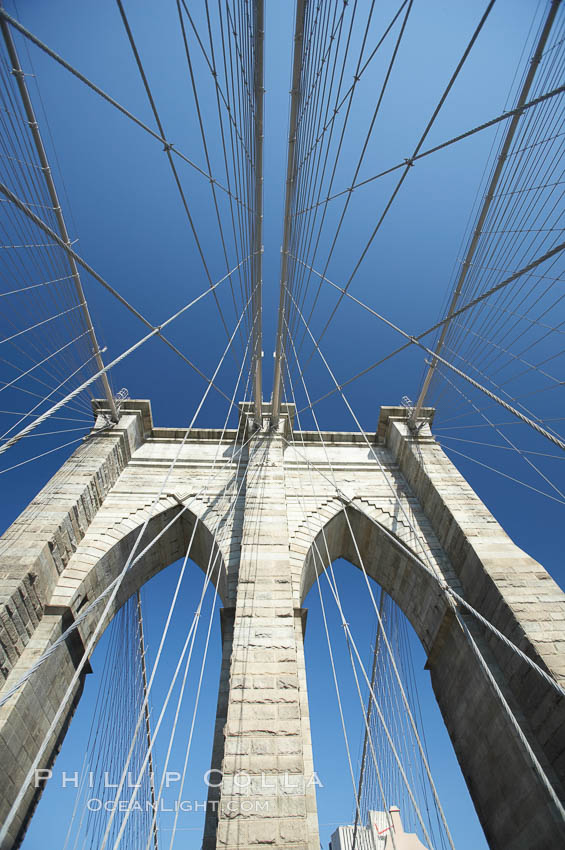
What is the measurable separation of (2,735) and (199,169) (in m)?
6.89

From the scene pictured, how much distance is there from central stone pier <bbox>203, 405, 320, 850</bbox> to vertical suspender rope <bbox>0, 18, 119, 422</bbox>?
165 inches

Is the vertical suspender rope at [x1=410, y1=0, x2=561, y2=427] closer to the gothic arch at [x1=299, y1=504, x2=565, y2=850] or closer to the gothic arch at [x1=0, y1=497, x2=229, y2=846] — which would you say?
the gothic arch at [x1=299, y1=504, x2=565, y2=850]

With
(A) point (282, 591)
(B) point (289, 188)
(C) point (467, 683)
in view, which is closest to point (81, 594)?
(A) point (282, 591)

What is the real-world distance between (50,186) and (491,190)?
6487 millimetres

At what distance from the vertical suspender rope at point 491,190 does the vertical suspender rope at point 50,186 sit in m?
4.69

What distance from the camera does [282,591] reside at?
558 cm

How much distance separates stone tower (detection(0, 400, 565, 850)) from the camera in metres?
4.18

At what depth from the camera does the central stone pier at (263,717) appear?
3.62m

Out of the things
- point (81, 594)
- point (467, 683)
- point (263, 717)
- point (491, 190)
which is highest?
point (491, 190)

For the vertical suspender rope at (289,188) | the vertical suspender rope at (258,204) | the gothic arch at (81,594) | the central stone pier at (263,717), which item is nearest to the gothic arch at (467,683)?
the central stone pier at (263,717)

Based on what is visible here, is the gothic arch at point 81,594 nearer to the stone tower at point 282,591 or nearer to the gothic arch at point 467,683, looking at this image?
the stone tower at point 282,591

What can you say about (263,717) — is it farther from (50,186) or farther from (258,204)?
(50,186)

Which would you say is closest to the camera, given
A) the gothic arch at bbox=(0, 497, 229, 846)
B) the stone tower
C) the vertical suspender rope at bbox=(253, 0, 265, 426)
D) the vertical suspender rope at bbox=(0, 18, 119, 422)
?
the vertical suspender rope at bbox=(0, 18, 119, 422)

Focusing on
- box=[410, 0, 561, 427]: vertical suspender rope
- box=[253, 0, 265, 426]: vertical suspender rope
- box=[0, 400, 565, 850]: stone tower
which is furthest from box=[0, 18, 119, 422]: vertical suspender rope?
box=[410, 0, 561, 427]: vertical suspender rope
